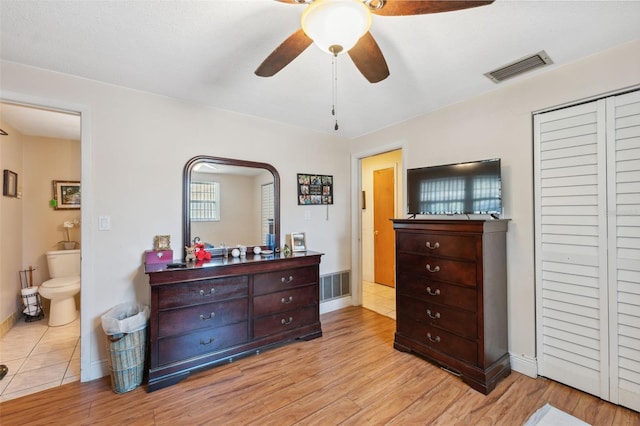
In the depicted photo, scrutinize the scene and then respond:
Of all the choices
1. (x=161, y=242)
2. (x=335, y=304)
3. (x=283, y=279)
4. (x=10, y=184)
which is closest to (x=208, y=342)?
(x=283, y=279)

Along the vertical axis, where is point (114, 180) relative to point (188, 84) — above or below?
below

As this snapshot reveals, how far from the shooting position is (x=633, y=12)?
1.47 meters

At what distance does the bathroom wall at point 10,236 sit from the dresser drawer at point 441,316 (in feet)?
13.4

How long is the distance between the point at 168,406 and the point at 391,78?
2873mm

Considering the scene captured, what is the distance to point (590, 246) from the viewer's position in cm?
187

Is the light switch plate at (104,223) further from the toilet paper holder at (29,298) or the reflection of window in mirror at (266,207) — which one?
the toilet paper holder at (29,298)

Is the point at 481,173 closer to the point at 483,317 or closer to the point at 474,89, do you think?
the point at 474,89

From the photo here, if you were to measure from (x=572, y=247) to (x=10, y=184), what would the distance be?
17.7 feet

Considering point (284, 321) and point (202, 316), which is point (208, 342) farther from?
point (284, 321)

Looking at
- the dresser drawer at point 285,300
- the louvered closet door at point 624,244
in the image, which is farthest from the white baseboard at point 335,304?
the louvered closet door at point 624,244

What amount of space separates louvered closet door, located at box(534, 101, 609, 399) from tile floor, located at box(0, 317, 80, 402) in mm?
3711

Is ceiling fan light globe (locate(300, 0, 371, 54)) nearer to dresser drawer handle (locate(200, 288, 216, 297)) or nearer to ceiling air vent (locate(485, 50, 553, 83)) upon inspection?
ceiling air vent (locate(485, 50, 553, 83))

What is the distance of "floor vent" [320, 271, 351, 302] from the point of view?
139 inches

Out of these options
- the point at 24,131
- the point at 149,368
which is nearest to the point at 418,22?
the point at 149,368
